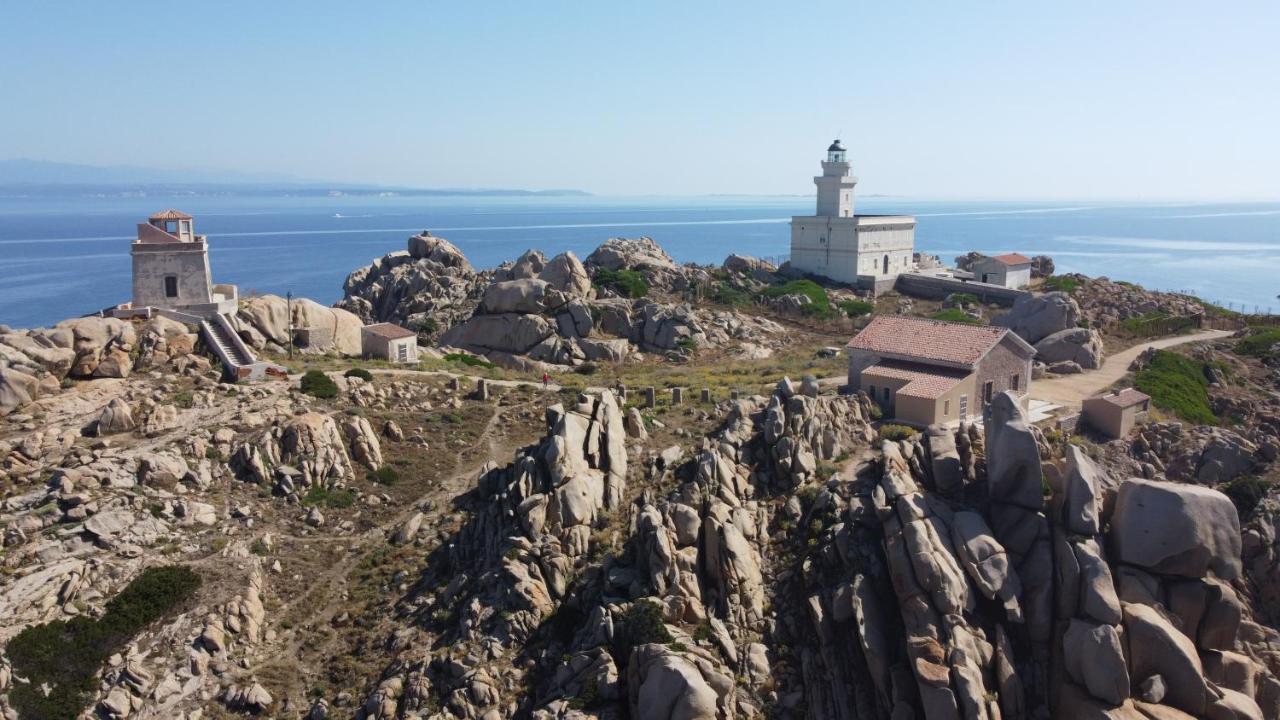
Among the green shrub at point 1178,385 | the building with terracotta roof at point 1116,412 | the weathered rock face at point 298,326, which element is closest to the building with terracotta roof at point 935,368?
the building with terracotta roof at point 1116,412

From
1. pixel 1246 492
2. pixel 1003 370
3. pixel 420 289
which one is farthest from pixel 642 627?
pixel 420 289

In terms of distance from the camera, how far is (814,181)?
254 ft

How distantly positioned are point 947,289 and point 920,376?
41212mm

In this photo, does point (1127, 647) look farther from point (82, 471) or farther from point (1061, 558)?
point (82, 471)

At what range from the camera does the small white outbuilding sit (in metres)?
47.7

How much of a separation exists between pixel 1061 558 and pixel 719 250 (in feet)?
541

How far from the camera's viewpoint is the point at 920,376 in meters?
34.5

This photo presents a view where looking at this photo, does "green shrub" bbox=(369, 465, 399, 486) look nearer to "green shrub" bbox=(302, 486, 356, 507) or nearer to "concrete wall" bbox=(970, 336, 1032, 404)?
"green shrub" bbox=(302, 486, 356, 507)

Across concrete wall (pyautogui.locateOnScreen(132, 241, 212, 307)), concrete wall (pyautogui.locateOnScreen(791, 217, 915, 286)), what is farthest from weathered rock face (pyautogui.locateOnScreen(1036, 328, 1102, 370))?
concrete wall (pyautogui.locateOnScreen(132, 241, 212, 307))

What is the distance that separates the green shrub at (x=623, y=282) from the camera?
66000 mm

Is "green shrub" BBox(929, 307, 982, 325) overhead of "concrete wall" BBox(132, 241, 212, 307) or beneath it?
beneath

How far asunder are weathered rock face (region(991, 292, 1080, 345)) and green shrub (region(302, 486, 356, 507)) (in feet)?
134

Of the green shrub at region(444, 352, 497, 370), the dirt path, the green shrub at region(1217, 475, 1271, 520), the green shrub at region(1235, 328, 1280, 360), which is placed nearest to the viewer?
the green shrub at region(1217, 475, 1271, 520)

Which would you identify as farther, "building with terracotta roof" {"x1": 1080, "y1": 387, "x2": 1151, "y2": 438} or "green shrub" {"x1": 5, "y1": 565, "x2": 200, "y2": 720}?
"building with terracotta roof" {"x1": 1080, "y1": 387, "x2": 1151, "y2": 438}
